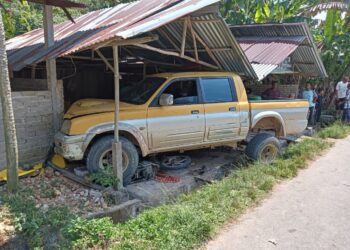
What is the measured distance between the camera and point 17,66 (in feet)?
23.8

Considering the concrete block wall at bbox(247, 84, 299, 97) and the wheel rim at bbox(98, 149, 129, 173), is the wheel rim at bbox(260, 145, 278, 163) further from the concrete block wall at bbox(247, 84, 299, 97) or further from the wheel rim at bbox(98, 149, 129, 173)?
the concrete block wall at bbox(247, 84, 299, 97)

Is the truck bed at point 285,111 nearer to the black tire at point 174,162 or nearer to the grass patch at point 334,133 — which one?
the black tire at point 174,162

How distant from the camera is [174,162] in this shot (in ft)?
24.5

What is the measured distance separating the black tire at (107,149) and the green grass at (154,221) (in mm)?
1108

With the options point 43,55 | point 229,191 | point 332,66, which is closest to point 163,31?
point 43,55

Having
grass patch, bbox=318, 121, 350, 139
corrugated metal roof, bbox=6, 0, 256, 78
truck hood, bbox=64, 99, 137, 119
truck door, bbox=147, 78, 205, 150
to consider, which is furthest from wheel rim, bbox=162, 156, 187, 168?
grass patch, bbox=318, 121, 350, 139

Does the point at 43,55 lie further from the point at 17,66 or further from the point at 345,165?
the point at 345,165

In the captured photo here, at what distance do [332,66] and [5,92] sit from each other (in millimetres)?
13346

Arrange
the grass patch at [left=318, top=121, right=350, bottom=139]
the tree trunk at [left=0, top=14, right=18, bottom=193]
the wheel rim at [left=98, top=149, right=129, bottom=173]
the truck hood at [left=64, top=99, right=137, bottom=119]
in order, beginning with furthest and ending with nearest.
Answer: the grass patch at [left=318, top=121, right=350, bottom=139], the truck hood at [left=64, top=99, right=137, bottom=119], the wheel rim at [left=98, top=149, right=129, bottom=173], the tree trunk at [left=0, top=14, right=18, bottom=193]

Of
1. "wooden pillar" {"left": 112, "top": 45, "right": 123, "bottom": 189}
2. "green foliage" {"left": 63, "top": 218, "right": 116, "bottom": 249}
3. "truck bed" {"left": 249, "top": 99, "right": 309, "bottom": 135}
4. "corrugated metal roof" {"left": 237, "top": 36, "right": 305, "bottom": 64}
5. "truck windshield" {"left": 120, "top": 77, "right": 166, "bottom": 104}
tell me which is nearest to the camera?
"green foliage" {"left": 63, "top": 218, "right": 116, "bottom": 249}

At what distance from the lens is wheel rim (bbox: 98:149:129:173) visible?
6105mm

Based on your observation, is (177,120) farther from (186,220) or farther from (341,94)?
(341,94)

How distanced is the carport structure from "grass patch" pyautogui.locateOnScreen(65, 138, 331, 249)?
140 cm

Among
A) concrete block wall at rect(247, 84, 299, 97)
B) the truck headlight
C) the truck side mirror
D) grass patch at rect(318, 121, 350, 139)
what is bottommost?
A: grass patch at rect(318, 121, 350, 139)
